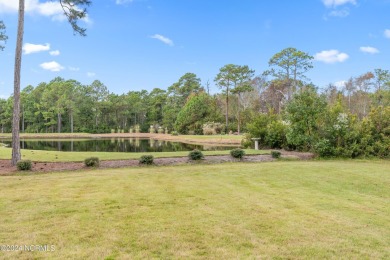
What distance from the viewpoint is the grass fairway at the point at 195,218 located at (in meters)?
3.10

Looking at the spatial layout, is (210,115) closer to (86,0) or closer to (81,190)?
(86,0)

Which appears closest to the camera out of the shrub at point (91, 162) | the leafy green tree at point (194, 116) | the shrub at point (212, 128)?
the shrub at point (91, 162)

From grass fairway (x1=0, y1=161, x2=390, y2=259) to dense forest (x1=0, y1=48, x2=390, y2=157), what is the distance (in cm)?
642

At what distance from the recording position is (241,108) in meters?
43.4

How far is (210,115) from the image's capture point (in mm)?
41844

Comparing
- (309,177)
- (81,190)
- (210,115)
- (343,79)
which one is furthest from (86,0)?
(343,79)

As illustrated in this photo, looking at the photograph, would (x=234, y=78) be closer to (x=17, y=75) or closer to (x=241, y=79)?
(x=241, y=79)

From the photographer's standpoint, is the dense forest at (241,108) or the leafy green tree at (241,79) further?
the leafy green tree at (241,79)

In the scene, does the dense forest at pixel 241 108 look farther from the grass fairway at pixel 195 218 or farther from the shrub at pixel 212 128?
the grass fairway at pixel 195 218

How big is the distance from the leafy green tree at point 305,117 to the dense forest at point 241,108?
45 mm

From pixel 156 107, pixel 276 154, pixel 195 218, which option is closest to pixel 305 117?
pixel 276 154

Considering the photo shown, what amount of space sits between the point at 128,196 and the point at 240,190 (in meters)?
2.49

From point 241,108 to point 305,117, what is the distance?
30048 millimetres

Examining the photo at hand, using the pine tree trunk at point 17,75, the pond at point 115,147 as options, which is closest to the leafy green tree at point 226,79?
the pond at point 115,147
